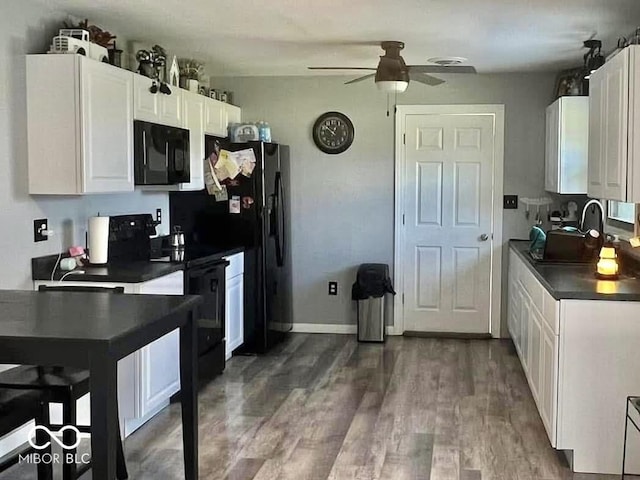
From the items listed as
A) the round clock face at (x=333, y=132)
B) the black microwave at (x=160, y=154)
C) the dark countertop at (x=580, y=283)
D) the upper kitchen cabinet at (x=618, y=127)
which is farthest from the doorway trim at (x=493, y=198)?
the upper kitchen cabinet at (x=618, y=127)

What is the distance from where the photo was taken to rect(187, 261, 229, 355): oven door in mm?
4770

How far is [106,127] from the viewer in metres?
4.09

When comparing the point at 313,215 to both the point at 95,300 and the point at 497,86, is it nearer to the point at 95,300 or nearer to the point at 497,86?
the point at 497,86

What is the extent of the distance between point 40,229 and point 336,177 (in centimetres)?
321

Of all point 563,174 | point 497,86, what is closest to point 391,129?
point 497,86

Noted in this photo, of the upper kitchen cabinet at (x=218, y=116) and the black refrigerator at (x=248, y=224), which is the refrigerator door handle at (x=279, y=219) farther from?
the upper kitchen cabinet at (x=218, y=116)

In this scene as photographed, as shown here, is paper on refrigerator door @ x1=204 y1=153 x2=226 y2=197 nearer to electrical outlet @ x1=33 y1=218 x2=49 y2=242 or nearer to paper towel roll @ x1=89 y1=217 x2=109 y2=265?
paper towel roll @ x1=89 y1=217 x2=109 y2=265

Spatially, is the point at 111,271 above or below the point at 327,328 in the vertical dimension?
above

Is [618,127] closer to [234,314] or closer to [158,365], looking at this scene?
[158,365]

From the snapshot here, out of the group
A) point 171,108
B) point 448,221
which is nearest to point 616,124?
point 171,108

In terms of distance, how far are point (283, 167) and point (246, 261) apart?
109cm

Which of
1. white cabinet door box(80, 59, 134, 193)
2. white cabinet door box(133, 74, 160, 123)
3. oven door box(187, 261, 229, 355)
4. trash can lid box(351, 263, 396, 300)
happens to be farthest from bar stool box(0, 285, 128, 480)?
trash can lid box(351, 263, 396, 300)

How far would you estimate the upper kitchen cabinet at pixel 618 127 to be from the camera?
350 centimetres

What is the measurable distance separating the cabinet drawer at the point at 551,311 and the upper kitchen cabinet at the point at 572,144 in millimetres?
1849
